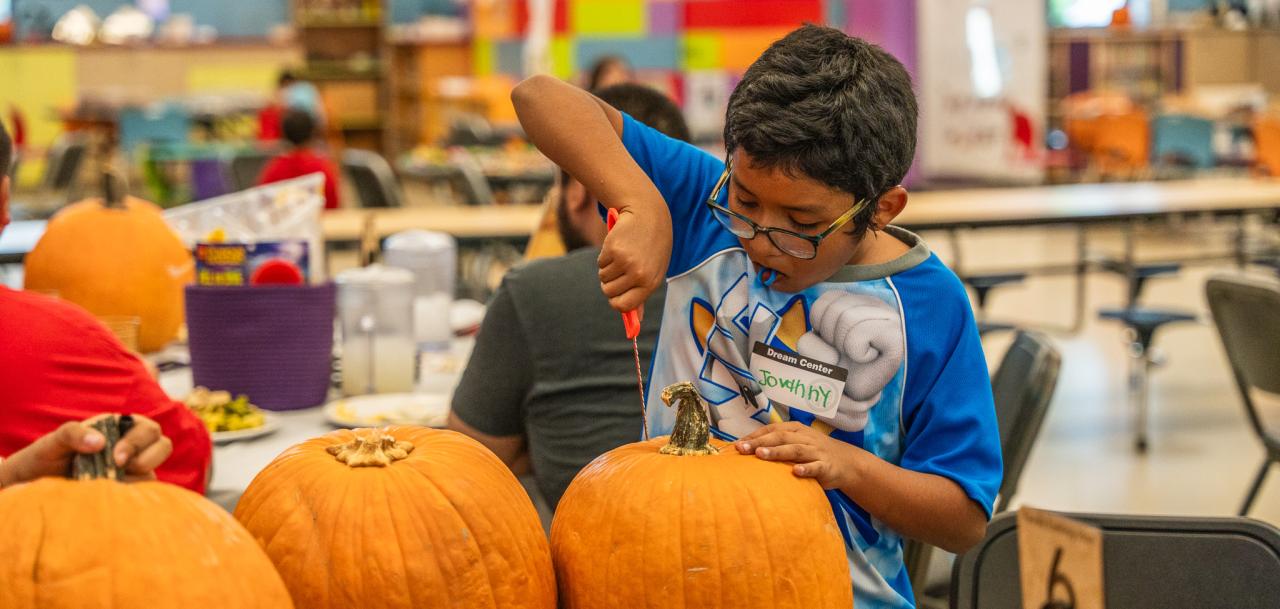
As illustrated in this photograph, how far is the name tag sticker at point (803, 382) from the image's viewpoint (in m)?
1.10

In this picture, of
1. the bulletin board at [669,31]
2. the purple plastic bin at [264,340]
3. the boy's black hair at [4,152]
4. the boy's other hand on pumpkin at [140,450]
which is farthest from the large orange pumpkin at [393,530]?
the bulletin board at [669,31]

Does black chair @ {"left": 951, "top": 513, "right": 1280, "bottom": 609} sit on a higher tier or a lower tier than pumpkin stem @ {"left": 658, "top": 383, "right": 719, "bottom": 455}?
lower

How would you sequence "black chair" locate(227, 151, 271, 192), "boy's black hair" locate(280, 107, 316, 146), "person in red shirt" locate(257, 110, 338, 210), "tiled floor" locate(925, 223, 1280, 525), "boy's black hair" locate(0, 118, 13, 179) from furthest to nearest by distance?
"black chair" locate(227, 151, 271, 192) → "boy's black hair" locate(280, 107, 316, 146) → "person in red shirt" locate(257, 110, 338, 210) → "tiled floor" locate(925, 223, 1280, 525) → "boy's black hair" locate(0, 118, 13, 179)

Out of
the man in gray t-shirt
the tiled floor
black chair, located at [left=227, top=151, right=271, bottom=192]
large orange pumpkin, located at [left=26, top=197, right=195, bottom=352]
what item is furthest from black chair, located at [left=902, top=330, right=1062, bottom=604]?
black chair, located at [left=227, top=151, right=271, bottom=192]

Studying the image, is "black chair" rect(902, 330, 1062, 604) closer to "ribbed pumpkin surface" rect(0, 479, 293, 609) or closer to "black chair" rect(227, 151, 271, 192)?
"ribbed pumpkin surface" rect(0, 479, 293, 609)

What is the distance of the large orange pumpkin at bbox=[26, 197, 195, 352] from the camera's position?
243 centimetres

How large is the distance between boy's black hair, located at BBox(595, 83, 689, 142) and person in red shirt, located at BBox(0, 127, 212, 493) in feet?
2.82

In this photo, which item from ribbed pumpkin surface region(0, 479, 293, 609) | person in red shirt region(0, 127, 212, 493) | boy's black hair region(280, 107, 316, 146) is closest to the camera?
ribbed pumpkin surface region(0, 479, 293, 609)

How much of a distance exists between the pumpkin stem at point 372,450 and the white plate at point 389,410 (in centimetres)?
102

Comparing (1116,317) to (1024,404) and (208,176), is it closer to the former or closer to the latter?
(1024,404)

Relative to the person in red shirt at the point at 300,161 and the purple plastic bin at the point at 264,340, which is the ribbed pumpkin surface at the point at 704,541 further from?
the person in red shirt at the point at 300,161

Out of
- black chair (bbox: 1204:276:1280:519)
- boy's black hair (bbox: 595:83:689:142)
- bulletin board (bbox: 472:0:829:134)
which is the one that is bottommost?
black chair (bbox: 1204:276:1280:519)

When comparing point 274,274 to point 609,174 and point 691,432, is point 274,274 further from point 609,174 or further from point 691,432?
point 691,432

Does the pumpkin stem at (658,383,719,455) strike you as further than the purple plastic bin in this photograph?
No
